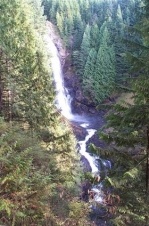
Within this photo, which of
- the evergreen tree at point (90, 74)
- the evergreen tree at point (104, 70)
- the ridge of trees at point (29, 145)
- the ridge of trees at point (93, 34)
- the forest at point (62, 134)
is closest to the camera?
the ridge of trees at point (29, 145)

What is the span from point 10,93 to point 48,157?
8.89 m

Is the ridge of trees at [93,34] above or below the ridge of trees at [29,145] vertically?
above

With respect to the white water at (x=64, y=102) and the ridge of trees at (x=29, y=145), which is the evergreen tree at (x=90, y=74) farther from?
the ridge of trees at (x=29, y=145)

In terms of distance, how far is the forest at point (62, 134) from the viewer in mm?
7582

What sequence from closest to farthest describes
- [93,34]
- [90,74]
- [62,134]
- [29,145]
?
[29,145] < [62,134] < [90,74] < [93,34]

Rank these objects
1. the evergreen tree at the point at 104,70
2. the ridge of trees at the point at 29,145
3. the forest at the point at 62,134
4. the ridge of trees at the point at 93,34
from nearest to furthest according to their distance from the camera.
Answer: the ridge of trees at the point at 29,145 → the forest at the point at 62,134 → the evergreen tree at the point at 104,70 → the ridge of trees at the point at 93,34

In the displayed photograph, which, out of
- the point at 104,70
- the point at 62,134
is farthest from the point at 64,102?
the point at 62,134

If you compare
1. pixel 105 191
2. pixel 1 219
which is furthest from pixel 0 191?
pixel 105 191

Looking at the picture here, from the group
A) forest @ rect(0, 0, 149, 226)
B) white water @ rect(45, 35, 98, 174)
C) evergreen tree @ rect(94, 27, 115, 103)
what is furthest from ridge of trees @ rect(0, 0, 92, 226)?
evergreen tree @ rect(94, 27, 115, 103)

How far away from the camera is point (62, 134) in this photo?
76.9 feet

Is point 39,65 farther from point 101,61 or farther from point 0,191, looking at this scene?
point 101,61

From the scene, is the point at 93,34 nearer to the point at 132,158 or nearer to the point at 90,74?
the point at 90,74

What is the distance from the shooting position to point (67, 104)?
52.9 metres

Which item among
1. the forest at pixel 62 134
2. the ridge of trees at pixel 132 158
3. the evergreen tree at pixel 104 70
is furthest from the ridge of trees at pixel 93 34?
the ridge of trees at pixel 132 158
